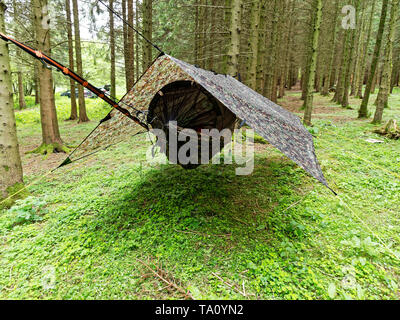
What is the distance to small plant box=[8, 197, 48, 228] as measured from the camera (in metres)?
2.98

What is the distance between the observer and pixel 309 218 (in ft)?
9.70

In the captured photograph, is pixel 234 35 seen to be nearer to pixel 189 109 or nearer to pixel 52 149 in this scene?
pixel 189 109

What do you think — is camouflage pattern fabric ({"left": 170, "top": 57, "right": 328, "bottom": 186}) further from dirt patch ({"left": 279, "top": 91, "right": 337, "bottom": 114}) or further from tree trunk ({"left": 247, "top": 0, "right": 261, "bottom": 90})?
dirt patch ({"left": 279, "top": 91, "right": 337, "bottom": 114})

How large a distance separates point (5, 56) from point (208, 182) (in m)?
3.78

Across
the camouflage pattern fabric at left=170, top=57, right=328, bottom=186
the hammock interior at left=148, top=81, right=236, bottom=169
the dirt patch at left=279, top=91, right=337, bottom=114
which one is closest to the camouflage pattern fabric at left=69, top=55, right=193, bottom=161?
the hammock interior at left=148, top=81, right=236, bottom=169

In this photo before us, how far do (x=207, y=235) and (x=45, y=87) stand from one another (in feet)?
21.9

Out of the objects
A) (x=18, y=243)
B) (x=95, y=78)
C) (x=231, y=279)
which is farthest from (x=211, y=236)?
(x=95, y=78)

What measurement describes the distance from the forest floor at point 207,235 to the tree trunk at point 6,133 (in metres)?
0.48

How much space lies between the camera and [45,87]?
20.8 feet

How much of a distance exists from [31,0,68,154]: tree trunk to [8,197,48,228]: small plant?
418cm

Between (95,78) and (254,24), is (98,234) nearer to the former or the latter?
(254,24)

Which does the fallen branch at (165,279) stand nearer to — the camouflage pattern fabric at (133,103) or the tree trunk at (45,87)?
the camouflage pattern fabric at (133,103)

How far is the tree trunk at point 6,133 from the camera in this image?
3.26 metres

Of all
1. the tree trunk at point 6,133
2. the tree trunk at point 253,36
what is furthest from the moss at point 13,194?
the tree trunk at point 253,36
